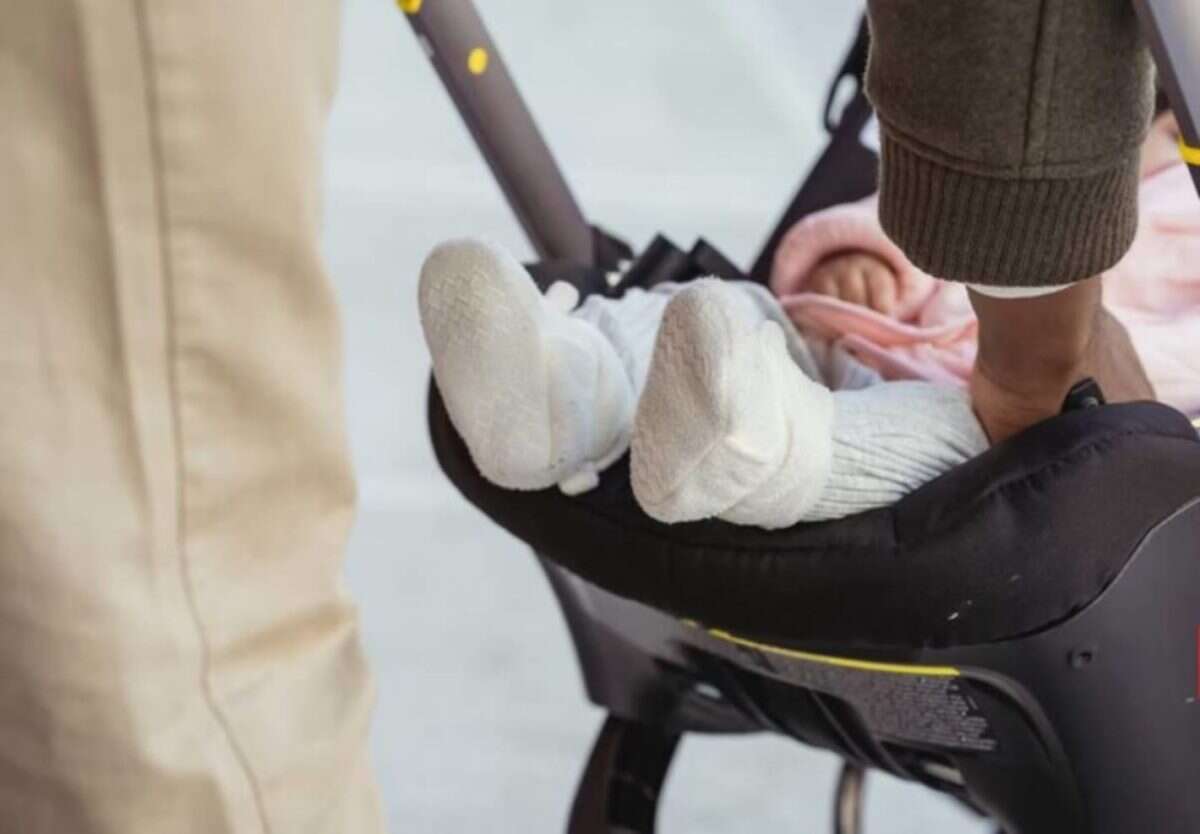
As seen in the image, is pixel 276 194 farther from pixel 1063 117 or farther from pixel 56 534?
pixel 1063 117

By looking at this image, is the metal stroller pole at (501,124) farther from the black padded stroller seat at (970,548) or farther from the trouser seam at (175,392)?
the trouser seam at (175,392)

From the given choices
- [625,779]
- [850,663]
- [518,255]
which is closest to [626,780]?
[625,779]

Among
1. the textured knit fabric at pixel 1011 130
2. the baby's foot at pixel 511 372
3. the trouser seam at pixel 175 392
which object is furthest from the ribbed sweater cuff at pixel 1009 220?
the trouser seam at pixel 175 392

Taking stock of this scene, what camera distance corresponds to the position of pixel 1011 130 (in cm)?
57

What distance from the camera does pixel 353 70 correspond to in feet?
7.38

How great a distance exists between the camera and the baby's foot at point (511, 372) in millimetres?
688

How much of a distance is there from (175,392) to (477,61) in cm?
48

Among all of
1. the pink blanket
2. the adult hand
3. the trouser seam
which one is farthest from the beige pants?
the pink blanket

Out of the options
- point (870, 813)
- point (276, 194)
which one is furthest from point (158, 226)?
point (870, 813)

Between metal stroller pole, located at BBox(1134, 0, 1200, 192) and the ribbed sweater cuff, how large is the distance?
41 millimetres

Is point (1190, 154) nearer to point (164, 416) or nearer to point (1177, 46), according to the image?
point (1177, 46)

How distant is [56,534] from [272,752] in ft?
0.31

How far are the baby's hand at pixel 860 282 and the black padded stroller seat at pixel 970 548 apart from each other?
24 centimetres

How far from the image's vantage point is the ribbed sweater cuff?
583 millimetres
